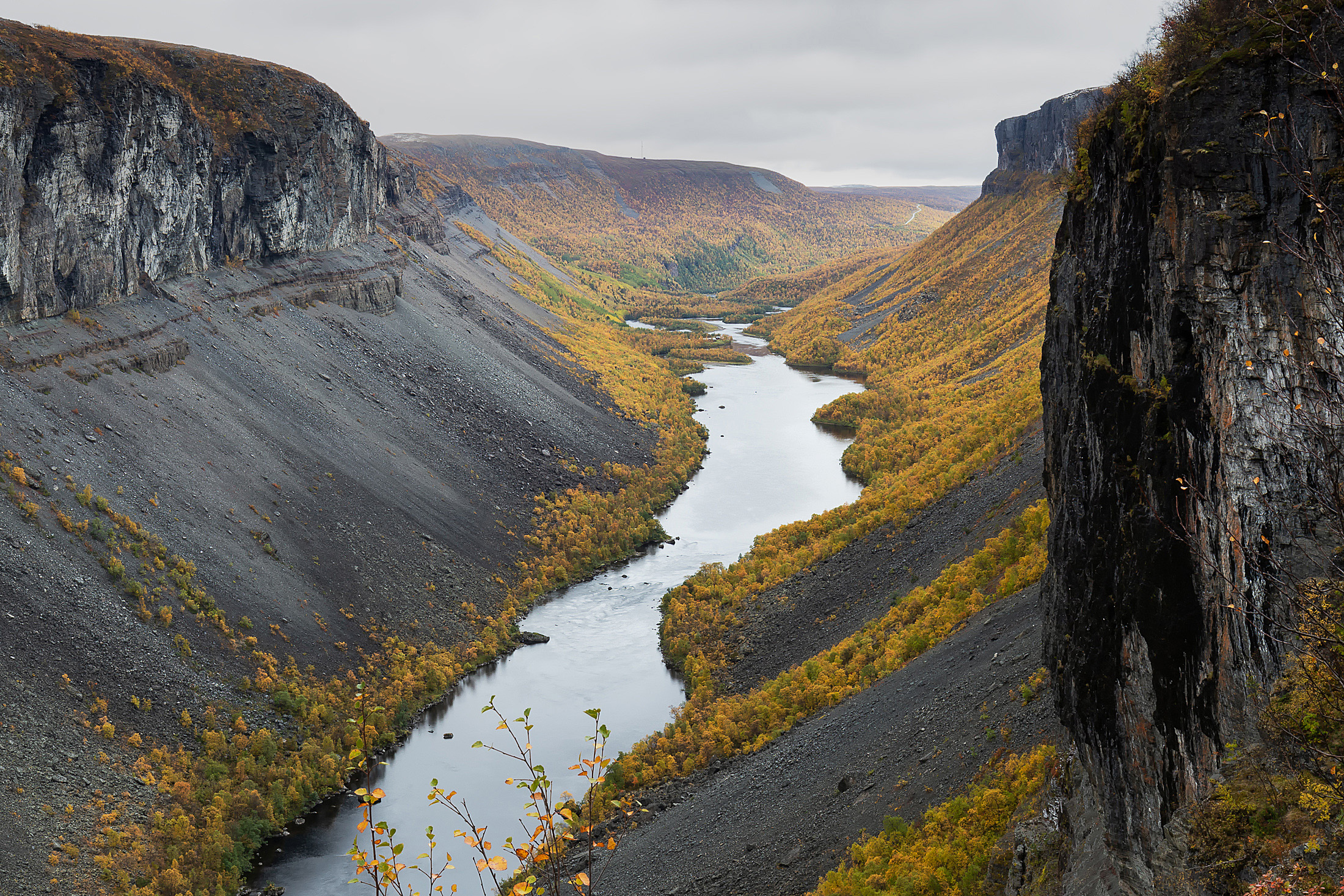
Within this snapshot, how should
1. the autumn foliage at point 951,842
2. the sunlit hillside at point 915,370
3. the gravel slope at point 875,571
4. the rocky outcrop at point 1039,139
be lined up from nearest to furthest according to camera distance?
1. the autumn foliage at point 951,842
2. the gravel slope at point 875,571
3. the sunlit hillside at point 915,370
4. the rocky outcrop at point 1039,139

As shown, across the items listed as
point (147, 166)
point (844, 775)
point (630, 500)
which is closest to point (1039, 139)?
point (630, 500)

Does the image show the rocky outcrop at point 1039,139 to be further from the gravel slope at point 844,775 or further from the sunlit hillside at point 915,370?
the gravel slope at point 844,775

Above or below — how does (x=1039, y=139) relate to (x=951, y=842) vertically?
above

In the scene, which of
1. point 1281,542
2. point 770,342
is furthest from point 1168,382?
point 770,342

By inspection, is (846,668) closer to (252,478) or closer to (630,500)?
(630,500)

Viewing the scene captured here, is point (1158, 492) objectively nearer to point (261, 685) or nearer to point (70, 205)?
point (261, 685)

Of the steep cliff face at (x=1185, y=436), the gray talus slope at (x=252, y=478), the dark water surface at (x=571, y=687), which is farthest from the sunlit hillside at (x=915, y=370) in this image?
the steep cliff face at (x=1185, y=436)
